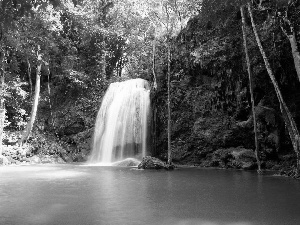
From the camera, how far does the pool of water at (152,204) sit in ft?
14.0

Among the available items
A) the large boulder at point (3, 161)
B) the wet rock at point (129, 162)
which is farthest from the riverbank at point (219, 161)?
the wet rock at point (129, 162)

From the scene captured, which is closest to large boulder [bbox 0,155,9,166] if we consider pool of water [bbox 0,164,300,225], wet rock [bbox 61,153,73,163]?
wet rock [bbox 61,153,73,163]

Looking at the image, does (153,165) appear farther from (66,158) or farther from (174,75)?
(66,158)

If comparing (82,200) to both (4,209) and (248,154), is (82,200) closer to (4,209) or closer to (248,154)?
(4,209)

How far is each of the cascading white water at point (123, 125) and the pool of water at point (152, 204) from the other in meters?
9.07

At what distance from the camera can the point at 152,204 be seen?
5355 mm

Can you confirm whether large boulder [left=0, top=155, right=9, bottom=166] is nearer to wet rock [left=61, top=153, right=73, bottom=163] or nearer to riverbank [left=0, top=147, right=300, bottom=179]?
riverbank [left=0, top=147, right=300, bottom=179]

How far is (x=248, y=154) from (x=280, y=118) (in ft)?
6.70

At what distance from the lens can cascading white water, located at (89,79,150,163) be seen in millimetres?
16844

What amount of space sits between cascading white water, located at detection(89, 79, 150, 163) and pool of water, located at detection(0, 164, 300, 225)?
907 centimetres

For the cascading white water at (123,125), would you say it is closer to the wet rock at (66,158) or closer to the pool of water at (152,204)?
the wet rock at (66,158)

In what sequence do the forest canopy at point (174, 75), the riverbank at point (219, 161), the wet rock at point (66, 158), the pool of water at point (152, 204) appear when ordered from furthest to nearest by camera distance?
the wet rock at point (66, 158), the forest canopy at point (174, 75), the riverbank at point (219, 161), the pool of water at point (152, 204)

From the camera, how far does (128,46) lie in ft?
84.3

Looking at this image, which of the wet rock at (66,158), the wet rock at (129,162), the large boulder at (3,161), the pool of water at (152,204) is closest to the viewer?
Answer: the pool of water at (152,204)
